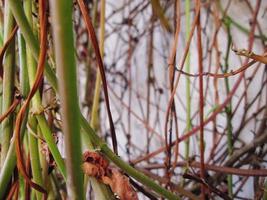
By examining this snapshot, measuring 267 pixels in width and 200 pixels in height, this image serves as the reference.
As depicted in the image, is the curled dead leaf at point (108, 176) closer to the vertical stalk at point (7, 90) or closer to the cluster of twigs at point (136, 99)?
the cluster of twigs at point (136, 99)

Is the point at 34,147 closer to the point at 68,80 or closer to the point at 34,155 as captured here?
the point at 34,155

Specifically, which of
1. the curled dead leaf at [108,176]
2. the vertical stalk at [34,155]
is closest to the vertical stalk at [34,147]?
the vertical stalk at [34,155]

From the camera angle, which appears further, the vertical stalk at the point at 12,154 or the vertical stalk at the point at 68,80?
the vertical stalk at the point at 12,154

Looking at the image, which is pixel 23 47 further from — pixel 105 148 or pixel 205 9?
pixel 205 9

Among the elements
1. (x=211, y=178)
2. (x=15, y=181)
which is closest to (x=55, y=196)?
(x=15, y=181)

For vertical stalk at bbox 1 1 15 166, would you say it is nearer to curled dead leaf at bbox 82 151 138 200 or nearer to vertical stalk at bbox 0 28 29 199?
vertical stalk at bbox 0 28 29 199

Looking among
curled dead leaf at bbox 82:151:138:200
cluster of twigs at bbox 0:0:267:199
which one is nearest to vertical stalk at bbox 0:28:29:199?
cluster of twigs at bbox 0:0:267:199

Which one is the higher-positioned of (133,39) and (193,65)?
(133,39)
